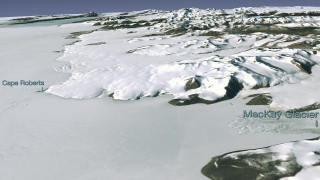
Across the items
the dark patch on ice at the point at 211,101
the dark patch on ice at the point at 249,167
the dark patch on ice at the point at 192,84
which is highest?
the dark patch on ice at the point at 192,84

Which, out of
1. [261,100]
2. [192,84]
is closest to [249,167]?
[261,100]

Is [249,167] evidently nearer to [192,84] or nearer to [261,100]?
[261,100]

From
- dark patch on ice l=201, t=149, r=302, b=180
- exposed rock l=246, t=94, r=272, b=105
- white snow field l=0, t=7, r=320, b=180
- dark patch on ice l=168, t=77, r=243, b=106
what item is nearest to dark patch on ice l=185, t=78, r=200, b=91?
white snow field l=0, t=7, r=320, b=180

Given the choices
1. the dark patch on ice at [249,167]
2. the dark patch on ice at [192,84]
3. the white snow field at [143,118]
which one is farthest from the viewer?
the dark patch on ice at [192,84]

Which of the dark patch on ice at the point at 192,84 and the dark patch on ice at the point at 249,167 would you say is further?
the dark patch on ice at the point at 192,84

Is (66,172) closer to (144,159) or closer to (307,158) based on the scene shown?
(144,159)

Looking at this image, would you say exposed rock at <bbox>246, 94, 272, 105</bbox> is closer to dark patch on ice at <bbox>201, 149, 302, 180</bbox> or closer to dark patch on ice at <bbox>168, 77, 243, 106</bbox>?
dark patch on ice at <bbox>168, 77, 243, 106</bbox>

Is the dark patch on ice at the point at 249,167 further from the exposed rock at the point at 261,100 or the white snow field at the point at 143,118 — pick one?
the exposed rock at the point at 261,100

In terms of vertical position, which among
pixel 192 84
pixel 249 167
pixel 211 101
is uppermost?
pixel 192 84

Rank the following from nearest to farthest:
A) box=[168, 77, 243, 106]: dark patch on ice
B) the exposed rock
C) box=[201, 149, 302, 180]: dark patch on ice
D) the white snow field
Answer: box=[201, 149, 302, 180]: dark patch on ice < the white snow field < the exposed rock < box=[168, 77, 243, 106]: dark patch on ice

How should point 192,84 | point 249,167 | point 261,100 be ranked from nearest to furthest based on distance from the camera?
point 249,167
point 261,100
point 192,84

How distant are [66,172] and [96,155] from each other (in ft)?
1.84

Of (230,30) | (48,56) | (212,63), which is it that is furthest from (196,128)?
(230,30)

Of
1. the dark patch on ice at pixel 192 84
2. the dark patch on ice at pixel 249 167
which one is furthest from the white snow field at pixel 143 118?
the dark patch on ice at pixel 249 167
